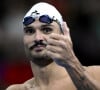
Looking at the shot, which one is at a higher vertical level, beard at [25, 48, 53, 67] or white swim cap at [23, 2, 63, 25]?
white swim cap at [23, 2, 63, 25]

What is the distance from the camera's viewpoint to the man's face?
3309 millimetres

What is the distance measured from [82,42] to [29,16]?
75.0 inches

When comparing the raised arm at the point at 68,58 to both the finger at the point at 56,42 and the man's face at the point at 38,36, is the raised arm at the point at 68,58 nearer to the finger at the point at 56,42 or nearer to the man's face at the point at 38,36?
the finger at the point at 56,42

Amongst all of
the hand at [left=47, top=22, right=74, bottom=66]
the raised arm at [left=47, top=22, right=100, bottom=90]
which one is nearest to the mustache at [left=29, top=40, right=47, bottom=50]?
the raised arm at [left=47, top=22, right=100, bottom=90]

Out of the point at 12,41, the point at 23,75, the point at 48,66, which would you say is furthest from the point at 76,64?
the point at 12,41

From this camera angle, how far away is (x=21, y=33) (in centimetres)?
546

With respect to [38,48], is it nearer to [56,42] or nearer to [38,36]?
[38,36]

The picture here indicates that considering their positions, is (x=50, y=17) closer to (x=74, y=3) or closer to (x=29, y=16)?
(x=29, y=16)

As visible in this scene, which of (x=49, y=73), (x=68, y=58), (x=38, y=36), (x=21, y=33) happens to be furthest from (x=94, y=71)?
(x=21, y=33)

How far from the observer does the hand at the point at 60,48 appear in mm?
2803

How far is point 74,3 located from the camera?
18.7 ft

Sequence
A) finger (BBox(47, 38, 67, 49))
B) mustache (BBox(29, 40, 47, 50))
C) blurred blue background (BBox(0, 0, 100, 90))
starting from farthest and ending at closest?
blurred blue background (BBox(0, 0, 100, 90))
mustache (BBox(29, 40, 47, 50))
finger (BBox(47, 38, 67, 49))

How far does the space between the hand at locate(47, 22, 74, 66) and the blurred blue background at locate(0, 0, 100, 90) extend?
7.56 feet

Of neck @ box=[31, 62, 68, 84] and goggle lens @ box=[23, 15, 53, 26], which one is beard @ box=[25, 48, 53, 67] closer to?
neck @ box=[31, 62, 68, 84]
